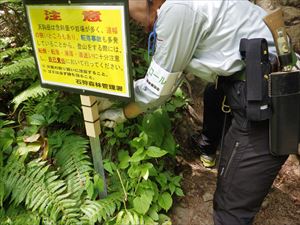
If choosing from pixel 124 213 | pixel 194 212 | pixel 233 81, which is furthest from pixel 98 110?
pixel 194 212

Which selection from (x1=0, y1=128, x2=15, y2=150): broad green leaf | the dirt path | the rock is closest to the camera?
(x1=0, y1=128, x2=15, y2=150): broad green leaf

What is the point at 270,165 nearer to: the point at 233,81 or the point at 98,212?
the point at 233,81

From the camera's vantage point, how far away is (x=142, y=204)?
97.3 inches

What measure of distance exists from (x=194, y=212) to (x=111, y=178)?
0.85 metres

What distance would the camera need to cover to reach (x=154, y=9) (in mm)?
2045

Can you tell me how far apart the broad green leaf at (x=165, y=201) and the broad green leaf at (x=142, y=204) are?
0.59 feet

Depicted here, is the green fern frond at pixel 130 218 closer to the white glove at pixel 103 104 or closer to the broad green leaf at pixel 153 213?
the broad green leaf at pixel 153 213

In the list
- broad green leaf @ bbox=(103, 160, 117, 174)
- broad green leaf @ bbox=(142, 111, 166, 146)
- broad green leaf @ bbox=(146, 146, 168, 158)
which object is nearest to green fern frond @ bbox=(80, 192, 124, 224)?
broad green leaf @ bbox=(103, 160, 117, 174)

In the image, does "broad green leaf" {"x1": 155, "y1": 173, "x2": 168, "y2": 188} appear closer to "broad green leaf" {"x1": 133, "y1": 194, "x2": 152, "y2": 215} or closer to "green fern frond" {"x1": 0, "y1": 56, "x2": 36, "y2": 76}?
"broad green leaf" {"x1": 133, "y1": 194, "x2": 152, "y2": 215}

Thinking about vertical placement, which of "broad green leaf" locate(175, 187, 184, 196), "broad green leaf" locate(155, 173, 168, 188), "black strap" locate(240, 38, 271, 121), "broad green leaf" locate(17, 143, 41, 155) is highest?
"black strap" locate(240, 38, 271, 121)

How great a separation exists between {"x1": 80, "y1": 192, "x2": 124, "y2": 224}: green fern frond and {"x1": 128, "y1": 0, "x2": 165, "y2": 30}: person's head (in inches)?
55.9

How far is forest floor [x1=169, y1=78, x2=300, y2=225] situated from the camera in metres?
2.83

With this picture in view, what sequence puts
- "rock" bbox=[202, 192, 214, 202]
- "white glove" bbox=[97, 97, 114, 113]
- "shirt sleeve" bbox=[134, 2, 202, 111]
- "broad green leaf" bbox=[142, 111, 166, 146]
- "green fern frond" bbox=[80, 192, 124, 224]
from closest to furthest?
"shirt sleeve" bbox=[134, 2, 202, 111] → "green fern frond" bbox=[80, 192, 124, 224] → "white glove" bbox=[97, 97, 114, 113] → "broad green leaf" bbox=[142, 111, 166, 146] → "rock" bbox=[202, 192, 214, 202]

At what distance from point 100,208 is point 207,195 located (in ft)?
3.72
